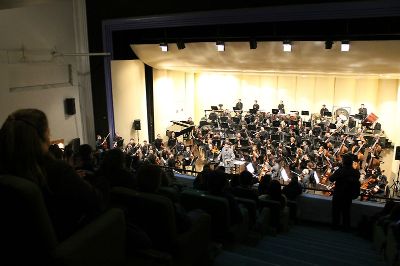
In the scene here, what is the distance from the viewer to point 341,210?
20.5ft

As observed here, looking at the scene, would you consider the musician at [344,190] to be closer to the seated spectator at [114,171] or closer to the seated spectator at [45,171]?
the seated spectator at [114,171]

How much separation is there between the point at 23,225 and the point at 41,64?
10.5 m

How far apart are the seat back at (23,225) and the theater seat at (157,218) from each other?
924 millimetres

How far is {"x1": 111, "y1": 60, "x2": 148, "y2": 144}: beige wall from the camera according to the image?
12.5m

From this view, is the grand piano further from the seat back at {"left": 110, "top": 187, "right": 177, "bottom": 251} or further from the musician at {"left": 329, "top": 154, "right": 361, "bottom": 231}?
the seat back at {"left": 110, "top": 187, "right": 177, "bottom": 251}

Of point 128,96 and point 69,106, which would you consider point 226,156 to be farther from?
point 69,106

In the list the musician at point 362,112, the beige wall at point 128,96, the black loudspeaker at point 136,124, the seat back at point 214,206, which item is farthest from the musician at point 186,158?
the musician at point 362,112

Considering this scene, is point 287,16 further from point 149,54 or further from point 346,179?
point 149,54

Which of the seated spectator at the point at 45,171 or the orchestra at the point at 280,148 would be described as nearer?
the seated spectator at the point at 45,171

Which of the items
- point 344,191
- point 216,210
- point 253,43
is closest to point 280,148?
point 253,43

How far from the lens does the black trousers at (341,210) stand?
6.12m

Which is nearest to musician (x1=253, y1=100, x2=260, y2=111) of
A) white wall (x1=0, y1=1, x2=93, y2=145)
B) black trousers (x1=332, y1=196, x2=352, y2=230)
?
white wall (x1=0, y1=1, x2=93, y2=145)

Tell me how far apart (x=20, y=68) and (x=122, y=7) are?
135 inches

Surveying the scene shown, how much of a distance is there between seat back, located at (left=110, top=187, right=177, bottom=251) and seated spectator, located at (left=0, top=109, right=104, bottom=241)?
1.92 ft
